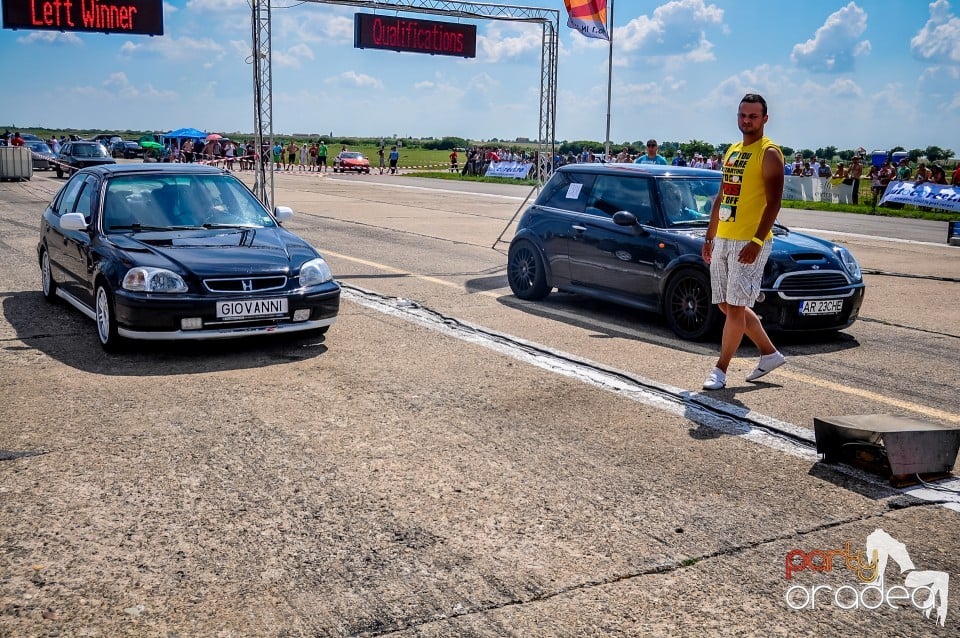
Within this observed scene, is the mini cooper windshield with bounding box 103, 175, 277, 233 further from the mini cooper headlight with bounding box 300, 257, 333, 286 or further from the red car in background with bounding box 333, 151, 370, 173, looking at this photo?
the red car in background with bounding box 333, 151, 370, 173

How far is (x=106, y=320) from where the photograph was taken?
22.8ft

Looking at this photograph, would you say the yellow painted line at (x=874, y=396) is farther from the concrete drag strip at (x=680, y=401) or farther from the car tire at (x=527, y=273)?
→ the car tire at (x=527, y=273)

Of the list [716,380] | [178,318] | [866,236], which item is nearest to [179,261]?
[178,318]

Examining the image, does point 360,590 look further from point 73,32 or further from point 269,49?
point 73,32

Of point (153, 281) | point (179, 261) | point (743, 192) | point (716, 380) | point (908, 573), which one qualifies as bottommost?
point (908, 573)

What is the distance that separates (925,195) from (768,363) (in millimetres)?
24069

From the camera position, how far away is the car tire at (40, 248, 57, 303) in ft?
29.1

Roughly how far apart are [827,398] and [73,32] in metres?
22.2

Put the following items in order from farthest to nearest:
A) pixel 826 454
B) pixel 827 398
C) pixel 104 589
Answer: pixel 827 398
pixel 826 454
pixel 104 589

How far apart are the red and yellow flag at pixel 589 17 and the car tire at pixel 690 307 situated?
9411 millimetres

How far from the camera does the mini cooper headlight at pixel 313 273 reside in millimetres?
7172

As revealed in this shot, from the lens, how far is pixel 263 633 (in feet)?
10.1

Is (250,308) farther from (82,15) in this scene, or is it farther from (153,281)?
(82,15)

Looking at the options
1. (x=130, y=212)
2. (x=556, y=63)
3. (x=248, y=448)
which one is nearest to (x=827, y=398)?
(x=248, y=448)
